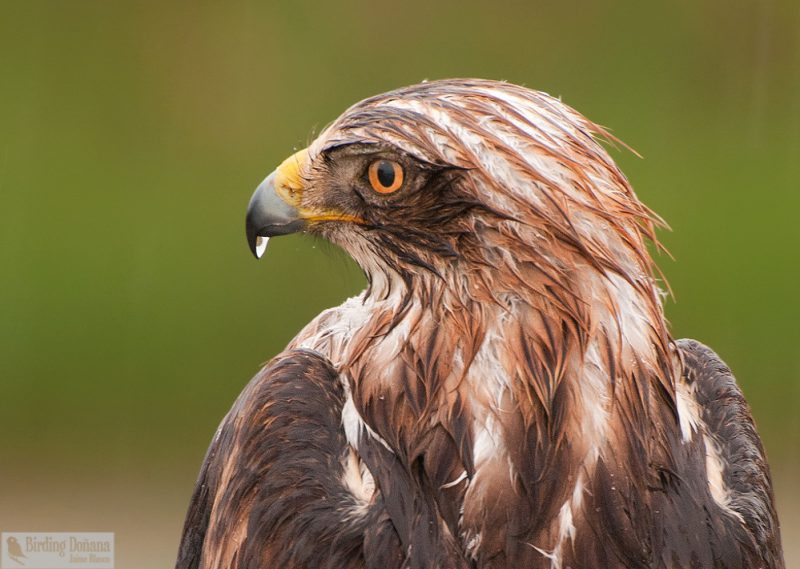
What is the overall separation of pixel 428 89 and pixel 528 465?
0.67 meters

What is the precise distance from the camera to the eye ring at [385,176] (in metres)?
1.86

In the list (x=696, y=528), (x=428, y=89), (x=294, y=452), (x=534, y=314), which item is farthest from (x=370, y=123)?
(x=696, y=528)

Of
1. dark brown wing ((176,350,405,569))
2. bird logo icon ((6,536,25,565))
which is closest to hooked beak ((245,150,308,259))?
dark brown wing ((176,350,405,569))

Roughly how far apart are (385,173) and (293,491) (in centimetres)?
54

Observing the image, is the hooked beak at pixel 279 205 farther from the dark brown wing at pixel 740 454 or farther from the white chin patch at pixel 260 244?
the dark brown wing at pixel 740 454

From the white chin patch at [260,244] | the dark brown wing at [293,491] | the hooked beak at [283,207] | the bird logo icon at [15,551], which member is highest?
the hooked beak at [283,207]

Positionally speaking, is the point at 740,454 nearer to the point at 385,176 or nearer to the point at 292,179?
the point at 385,176

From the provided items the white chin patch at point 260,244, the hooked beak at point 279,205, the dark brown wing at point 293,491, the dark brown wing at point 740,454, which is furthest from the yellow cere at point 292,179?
the dark brown wing at point 740,454

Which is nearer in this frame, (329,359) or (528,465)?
(528,465)

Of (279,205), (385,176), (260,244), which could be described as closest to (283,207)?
(279,205)

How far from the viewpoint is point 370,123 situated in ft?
6.20

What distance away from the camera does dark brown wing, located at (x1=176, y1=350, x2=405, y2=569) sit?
1.76 meters

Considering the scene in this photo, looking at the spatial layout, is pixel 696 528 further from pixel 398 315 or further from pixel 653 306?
pixel 398 315

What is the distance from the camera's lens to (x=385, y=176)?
1868mm
